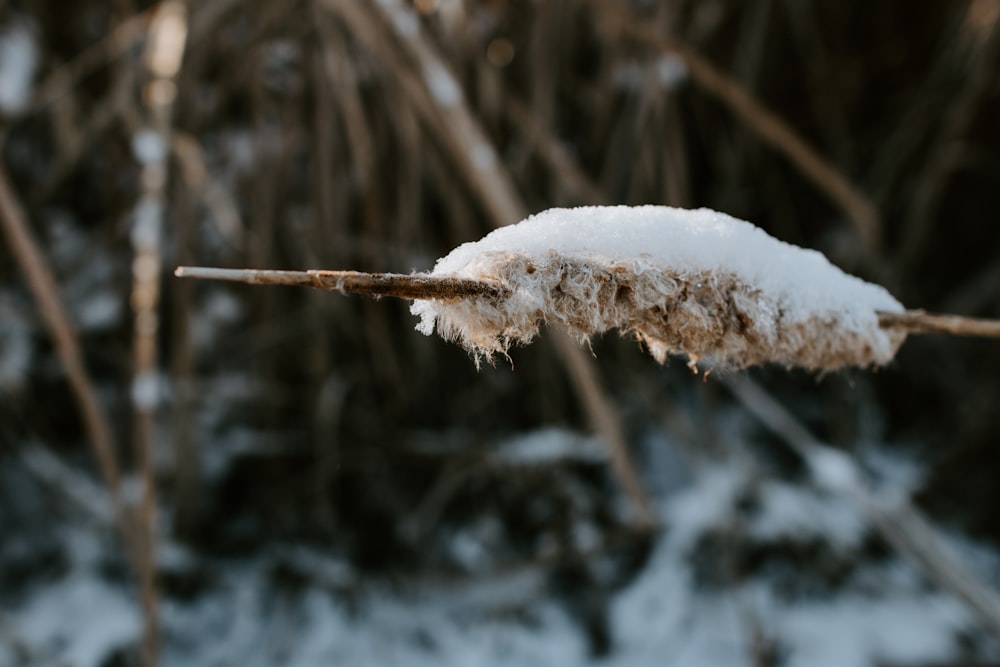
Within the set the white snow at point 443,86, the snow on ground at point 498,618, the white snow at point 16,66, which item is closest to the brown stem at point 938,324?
the white snow at point 443,86

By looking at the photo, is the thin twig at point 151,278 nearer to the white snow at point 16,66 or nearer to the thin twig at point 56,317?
the thin twig at point 56,317

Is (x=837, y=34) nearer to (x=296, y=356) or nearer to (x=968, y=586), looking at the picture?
(x=968, y=586)

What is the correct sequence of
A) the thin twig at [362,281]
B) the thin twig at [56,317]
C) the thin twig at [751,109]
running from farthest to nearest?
1. the thin twig at [751,109]
2. the thin twig at [56,317]
3. the thin twig at [362,281]

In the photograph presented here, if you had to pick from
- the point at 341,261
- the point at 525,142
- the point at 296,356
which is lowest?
the point at 296,356

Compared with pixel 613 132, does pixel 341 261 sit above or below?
below

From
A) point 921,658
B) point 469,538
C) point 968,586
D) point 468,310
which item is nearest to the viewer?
point 468,310

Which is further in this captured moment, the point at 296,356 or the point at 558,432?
the point at 296,356

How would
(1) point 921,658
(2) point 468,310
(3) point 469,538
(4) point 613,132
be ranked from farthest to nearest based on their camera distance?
(4) point 613,132 → (3) point 469,538 → (1) point 921,658 → (2) point 468,310

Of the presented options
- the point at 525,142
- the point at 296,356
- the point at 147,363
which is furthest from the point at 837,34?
the point at 147,363

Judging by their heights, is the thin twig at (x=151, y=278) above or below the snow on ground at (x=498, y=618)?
above
